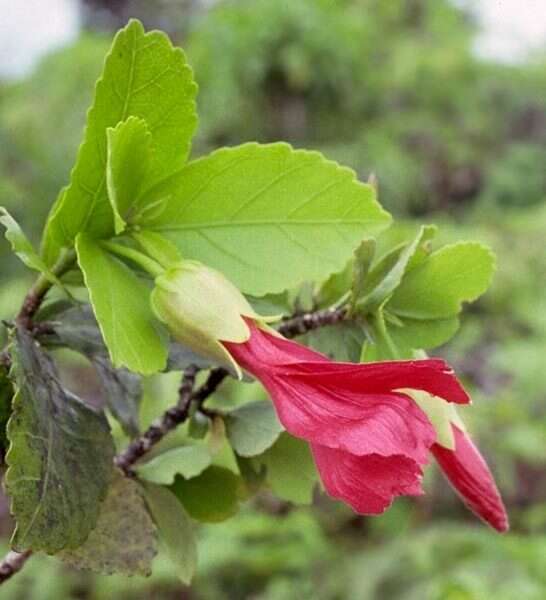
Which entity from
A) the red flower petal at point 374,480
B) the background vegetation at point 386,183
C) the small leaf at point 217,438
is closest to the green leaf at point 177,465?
the small leaf at point 217,438

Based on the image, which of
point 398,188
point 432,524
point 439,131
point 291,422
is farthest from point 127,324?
point 439,131

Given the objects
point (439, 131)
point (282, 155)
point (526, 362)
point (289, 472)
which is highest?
point (282, 155)

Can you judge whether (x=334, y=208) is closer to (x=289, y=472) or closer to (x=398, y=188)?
(x=289, y=472)

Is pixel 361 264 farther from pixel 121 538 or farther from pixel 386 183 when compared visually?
pixel 386 183

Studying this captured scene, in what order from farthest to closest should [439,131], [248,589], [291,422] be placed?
[439,131] < [248,589] < [291,422]

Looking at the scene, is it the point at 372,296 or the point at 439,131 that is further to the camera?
the point at 439,131

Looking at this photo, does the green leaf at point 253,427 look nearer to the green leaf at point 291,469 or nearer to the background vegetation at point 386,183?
the green leaf at point 291,469

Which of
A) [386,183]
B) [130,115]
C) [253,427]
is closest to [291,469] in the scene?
[253,427]
